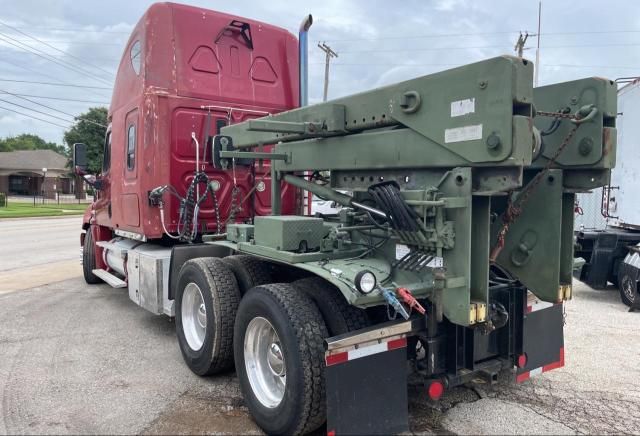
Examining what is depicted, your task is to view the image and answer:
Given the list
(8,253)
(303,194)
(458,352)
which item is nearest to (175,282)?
(303,194)

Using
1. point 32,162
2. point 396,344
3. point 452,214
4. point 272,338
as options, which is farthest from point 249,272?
point 32,162

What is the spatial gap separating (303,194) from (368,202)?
2449 mm

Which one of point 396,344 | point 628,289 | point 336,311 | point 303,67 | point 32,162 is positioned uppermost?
point 32,162

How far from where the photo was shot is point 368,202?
13.0ft

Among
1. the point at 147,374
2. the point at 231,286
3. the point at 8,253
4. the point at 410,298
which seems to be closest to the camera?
the point at 410,298

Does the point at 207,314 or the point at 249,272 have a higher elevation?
the point at 249,272

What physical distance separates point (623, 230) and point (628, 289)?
4.84 ft

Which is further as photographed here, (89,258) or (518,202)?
(89,258)

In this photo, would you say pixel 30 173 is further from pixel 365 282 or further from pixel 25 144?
pixel 365 282

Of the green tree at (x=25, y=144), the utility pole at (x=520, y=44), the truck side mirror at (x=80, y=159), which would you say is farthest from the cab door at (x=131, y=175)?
the green tree at (x=25, y=144)

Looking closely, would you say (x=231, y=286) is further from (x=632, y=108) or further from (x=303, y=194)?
(x=632, y=108)

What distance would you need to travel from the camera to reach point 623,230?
8.60m

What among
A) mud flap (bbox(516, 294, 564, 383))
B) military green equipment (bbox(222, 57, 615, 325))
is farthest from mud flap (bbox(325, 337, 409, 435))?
mud flap (bbox(516, 294, 564, 383))

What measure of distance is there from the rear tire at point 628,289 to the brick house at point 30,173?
58.8 m
